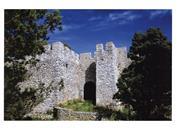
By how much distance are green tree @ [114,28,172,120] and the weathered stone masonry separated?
369mm

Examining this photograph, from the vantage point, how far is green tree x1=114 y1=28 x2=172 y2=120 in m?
7.54

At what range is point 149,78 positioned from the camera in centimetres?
781

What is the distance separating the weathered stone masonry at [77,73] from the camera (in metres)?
8.59

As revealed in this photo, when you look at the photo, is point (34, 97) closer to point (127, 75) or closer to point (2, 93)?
point (2, 93)

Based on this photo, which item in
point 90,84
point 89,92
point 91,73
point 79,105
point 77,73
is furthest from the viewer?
point 91,73

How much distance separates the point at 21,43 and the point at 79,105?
6.78 feet

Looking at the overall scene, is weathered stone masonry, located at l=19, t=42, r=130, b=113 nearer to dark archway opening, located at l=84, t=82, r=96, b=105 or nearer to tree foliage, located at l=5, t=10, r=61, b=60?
dark archway opening, located at l=84, t=82, r=96, b=105

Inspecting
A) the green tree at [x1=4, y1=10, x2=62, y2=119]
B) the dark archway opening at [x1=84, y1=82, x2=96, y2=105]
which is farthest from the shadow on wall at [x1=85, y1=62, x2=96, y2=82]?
the green tree at [x1=4, y1=10, x2=62, y2=119]

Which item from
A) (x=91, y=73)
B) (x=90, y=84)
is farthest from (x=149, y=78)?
(x=91, y=73)

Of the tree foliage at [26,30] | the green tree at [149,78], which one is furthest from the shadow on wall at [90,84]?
the tree foliage at [26,30]

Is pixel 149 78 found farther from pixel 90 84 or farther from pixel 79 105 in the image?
pixel 90 84

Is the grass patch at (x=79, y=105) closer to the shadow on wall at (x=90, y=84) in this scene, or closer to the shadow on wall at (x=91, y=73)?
the shadow on wall at (x=90, y=84)
